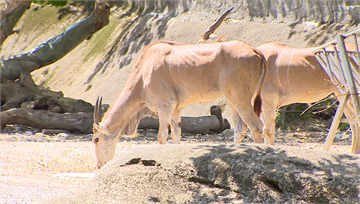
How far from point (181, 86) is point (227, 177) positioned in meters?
2.84

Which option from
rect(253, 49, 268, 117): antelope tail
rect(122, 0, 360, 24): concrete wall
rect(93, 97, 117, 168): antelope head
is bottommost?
rect(93, 97, 117, 168): antelope head

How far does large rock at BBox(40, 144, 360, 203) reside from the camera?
122 inches

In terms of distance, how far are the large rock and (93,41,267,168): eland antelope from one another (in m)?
2.08

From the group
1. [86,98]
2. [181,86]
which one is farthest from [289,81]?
[86,98]

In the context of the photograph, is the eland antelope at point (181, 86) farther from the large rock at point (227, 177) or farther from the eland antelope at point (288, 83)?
the large rock at point (227, 177)

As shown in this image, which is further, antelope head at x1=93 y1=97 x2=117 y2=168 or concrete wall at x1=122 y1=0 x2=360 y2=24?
concrete wall at x1=122 y1=0 x2=360 y2=24

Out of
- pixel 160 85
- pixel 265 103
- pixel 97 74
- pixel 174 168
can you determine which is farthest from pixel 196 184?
pixel 97 74

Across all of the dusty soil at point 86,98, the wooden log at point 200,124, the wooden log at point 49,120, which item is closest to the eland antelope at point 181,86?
the dusty soil at point 86,98

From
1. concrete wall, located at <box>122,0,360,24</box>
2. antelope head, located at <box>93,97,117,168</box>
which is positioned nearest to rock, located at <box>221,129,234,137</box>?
antelope head, located at <box>93,97,117,168</box>

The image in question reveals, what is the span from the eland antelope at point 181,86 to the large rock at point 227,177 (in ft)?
6.83

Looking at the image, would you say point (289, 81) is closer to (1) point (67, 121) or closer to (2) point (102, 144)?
(2) point (102, 144)

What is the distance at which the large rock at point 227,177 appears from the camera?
3.11 meters

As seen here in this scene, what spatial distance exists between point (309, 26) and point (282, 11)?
1.16 metres

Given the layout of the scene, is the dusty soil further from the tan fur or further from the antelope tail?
the antelope tail
